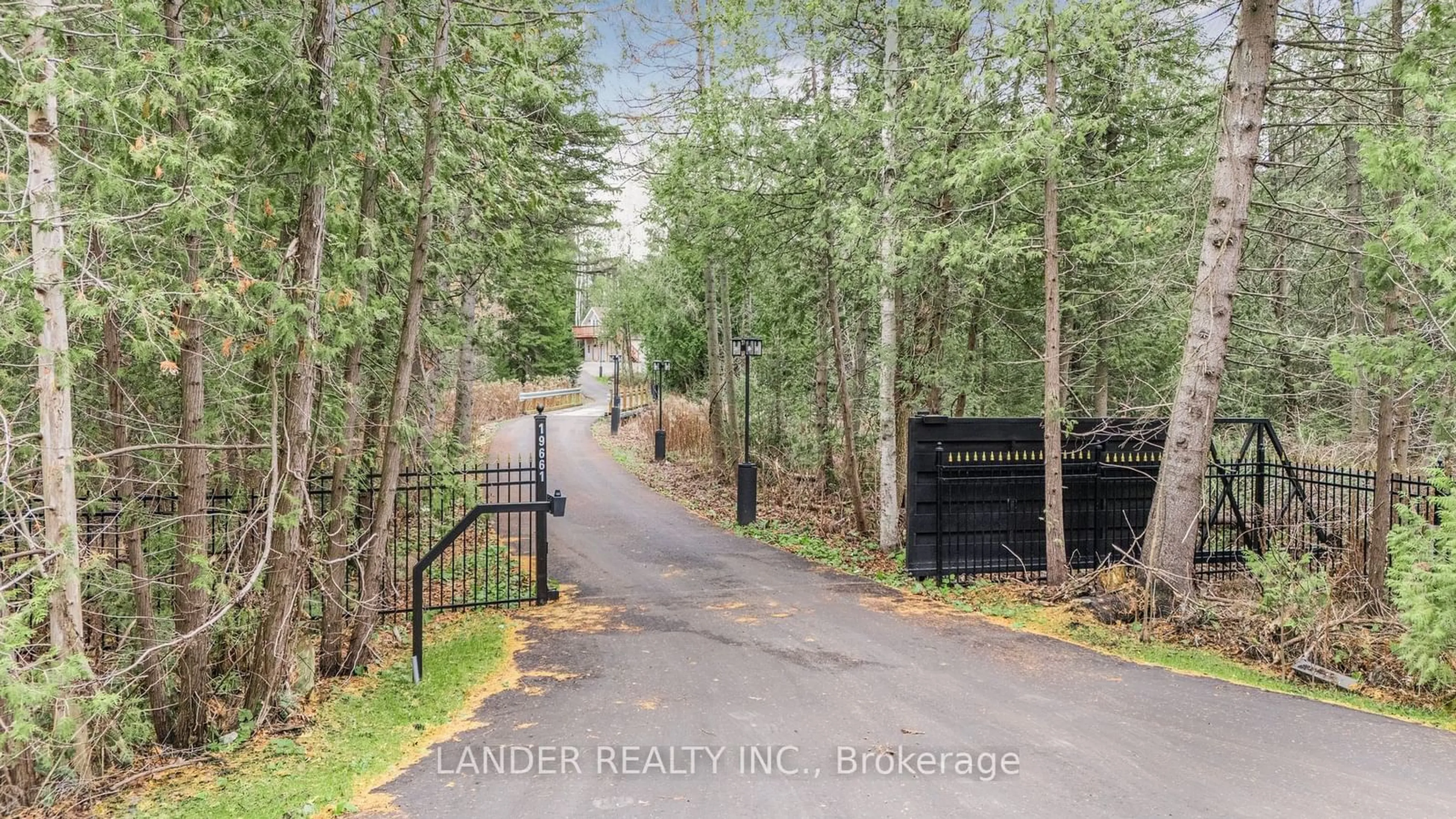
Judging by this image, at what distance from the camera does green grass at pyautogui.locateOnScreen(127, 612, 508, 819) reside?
4270 mm

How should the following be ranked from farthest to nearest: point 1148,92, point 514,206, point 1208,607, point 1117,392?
1. point 1117,392
2. point 1148,92
3. point 1208,607
4. point 514,206

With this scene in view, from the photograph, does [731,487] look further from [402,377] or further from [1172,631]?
[402,377]

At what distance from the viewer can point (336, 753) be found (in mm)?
4969

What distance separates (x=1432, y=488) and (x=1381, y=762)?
4.39 metres

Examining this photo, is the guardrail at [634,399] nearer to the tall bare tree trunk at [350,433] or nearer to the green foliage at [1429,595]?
the tall bare tree trunk at [350,433]

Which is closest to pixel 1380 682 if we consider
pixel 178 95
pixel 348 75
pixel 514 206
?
pixel 514 206

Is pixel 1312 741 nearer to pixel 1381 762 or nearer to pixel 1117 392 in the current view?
pixel 1381 762

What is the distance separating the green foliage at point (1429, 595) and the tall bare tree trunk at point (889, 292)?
5382mm

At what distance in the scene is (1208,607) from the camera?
7.48 m

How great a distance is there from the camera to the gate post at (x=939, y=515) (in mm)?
9039

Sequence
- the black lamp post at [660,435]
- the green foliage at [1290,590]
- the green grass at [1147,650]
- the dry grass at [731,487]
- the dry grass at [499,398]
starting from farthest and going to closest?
the dry grass at [499,398]
the black lamp post at [660,435]
the dry grass at [731,487]
the green foliage at [1290,590]
the green grass at [1147,650]

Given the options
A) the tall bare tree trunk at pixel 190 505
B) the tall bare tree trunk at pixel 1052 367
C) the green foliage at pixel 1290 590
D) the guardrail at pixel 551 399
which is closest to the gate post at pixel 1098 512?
the tall bare tree trunk at pixel 1052 367

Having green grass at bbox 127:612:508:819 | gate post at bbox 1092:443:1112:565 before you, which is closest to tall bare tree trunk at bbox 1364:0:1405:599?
gate post at bbox 1092:443:1112:565

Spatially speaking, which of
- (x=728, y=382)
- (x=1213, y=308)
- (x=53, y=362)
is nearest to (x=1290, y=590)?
(x=1213, y=308)
